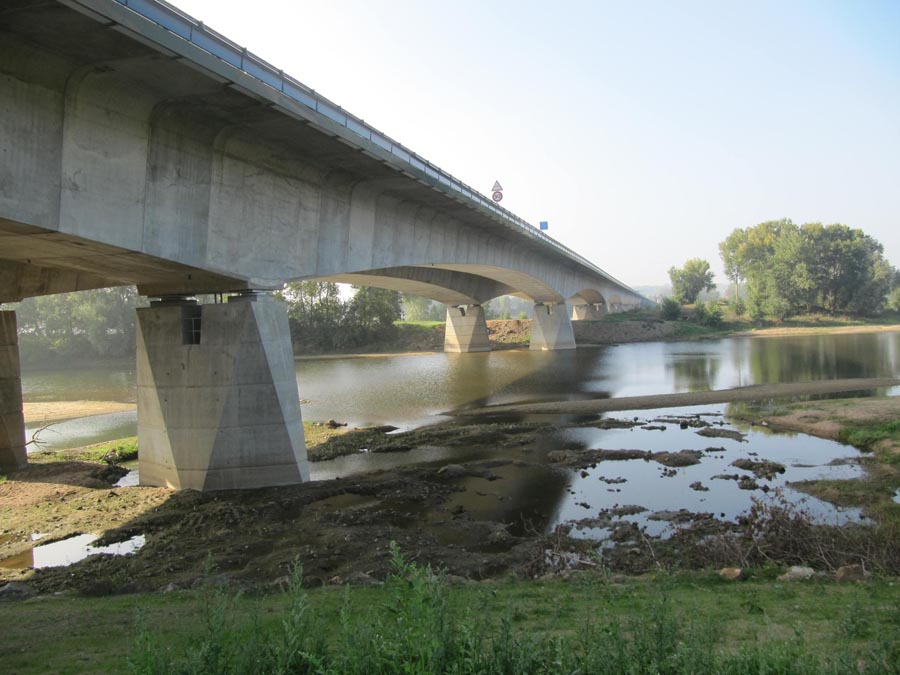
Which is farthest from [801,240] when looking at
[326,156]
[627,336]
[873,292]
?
[326,156]

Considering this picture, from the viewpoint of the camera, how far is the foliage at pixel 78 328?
7919 cm

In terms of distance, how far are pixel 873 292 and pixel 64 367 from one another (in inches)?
4382

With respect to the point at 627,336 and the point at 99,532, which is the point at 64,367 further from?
→ the point at 99,532

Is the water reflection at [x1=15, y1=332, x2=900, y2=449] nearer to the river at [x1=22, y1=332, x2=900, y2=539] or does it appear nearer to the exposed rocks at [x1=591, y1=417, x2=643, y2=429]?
the river at [x1=22, y1=332, x2=900, y2=539]

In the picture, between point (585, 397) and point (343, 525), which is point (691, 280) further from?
point (343, 525)

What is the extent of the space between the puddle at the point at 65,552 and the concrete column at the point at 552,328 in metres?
55.4

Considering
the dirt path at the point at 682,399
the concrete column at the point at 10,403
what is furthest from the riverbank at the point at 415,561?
the dirt path at the point at 682,399

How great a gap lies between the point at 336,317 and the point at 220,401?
65.9m

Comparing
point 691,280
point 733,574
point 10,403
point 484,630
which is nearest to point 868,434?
point 733,574

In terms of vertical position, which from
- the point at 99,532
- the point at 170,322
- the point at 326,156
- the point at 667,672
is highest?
the point at 326,156

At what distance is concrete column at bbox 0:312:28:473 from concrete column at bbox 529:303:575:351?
167 feet

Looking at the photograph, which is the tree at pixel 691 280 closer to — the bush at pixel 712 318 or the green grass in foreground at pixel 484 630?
the bush at pixel 712 318

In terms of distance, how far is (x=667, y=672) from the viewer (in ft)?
15.7

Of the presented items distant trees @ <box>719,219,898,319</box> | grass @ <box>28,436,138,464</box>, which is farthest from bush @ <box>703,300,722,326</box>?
grass @ <box>28,436,138,464</box>
